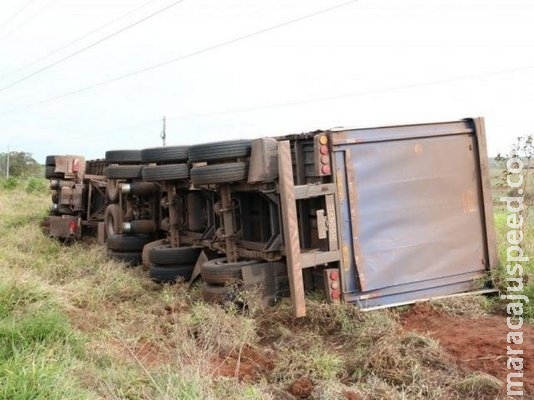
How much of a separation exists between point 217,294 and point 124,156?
439 centimetres

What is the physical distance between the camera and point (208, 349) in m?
4.39

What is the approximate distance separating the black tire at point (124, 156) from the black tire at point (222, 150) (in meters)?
3.42

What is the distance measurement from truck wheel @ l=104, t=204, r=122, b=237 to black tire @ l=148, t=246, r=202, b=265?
2.36m

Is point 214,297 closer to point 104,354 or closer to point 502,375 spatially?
point 104,354

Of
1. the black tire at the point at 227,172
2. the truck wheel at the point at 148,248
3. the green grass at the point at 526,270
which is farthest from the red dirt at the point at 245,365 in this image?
the truck wheel at the point at 148,248

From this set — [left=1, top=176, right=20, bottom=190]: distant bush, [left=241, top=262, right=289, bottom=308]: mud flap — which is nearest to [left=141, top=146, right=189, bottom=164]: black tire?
[left=241, top=262, right=289, bottom=308]: mud flap

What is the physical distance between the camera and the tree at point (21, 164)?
43094 millimetres

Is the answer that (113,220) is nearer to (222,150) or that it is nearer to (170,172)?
(170,172)

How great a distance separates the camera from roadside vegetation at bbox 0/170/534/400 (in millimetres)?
3432

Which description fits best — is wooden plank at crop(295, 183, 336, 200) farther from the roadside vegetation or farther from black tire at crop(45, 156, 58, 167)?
black tire at crop(45, 156, 58, 167)

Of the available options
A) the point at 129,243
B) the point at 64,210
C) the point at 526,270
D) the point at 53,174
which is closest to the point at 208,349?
the point at 526,270

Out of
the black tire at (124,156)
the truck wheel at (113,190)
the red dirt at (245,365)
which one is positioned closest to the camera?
the red dirt at (245,365)

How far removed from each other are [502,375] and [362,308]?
1723 millimetres

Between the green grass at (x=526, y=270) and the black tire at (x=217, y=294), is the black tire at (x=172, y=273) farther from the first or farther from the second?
the green grass at (x=526, y=270)
